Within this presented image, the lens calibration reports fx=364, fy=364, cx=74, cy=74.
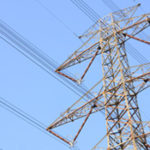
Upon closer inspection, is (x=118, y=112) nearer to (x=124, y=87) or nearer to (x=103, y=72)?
(x=124, y=87)

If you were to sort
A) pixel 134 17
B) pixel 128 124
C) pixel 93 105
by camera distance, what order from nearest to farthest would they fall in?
pixel 128 124 → pixel 93 105 → pixel 134 17

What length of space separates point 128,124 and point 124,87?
184 cm

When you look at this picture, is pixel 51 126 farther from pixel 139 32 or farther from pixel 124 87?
pixel 139 32

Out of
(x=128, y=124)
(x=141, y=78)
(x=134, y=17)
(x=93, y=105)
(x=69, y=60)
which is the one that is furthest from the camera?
(x=69, y=60)

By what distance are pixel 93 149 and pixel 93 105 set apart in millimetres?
2454

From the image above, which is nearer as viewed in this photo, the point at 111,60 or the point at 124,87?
the point at 124,87

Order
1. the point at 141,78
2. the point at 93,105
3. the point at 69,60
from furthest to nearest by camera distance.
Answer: the point at 69,60, the point at 93,105, the point at 141,78

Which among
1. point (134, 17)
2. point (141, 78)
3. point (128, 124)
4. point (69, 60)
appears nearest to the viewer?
point (128, 124)

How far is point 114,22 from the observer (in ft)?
70.2

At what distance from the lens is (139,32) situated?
19969 millimetres

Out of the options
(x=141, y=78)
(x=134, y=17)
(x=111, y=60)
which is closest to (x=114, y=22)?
(x=134, y=17)

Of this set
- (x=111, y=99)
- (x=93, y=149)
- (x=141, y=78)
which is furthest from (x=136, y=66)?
(x=93, y=149)

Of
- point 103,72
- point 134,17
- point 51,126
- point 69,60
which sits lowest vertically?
point 51,126

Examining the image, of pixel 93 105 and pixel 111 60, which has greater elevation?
pixel 111 60
